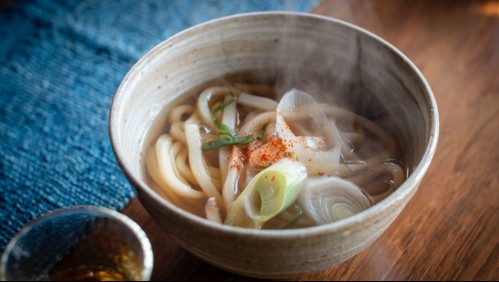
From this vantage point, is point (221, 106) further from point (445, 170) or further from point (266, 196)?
point (445, 170)

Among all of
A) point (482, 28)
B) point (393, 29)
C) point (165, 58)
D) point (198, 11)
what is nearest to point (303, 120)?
point (165, 58)

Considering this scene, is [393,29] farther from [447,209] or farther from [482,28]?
[447,209]

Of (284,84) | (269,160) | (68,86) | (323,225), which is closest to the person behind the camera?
(323,225)

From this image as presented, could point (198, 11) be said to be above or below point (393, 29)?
below

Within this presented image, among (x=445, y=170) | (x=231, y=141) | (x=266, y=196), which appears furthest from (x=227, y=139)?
(x=445, y=170)

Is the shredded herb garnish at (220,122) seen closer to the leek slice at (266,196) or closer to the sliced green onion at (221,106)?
the sliced green onion at (221,106)

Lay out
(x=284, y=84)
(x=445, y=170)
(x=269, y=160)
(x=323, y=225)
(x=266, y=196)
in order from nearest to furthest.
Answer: (x=323, y=225)
(x=266, y=196)
(x=269, y=160)
(x=445, y=170)
(x=284, y=84)
